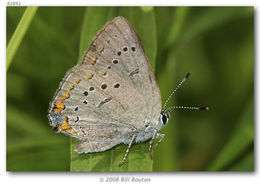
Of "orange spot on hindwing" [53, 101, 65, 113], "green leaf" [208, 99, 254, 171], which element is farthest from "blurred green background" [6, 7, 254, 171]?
"orange spot on hindwing" [53, 101, 65, 113]

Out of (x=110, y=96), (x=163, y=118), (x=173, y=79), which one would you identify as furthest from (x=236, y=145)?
(x=110, y=96)

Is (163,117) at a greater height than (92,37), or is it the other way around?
(92,37)

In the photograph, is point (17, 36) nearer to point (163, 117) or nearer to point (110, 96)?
point (110, 96)

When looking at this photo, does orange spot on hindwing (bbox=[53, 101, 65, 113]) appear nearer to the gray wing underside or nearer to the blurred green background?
the gray wing underside

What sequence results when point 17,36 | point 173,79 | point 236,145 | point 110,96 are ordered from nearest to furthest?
1. point 17,36
2. point 110,96
3. point 236,145
4. point 173,79

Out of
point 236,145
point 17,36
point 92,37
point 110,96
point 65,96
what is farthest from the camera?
point 236,145

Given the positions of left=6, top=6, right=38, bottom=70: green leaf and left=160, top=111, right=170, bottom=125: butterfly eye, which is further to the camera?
left=160, top=111, right=170, bottom=125: butterfly eye

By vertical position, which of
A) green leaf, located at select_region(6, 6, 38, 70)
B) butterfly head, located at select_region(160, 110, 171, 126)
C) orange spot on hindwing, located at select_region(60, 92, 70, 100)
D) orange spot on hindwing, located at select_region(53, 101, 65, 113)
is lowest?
butterfly head, located at select_region(160, 110, 171, 126)
